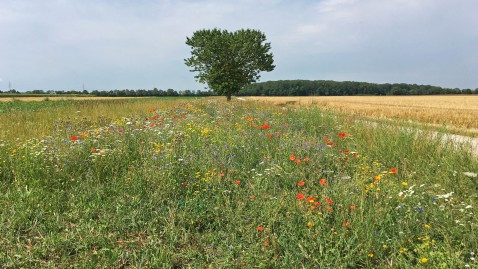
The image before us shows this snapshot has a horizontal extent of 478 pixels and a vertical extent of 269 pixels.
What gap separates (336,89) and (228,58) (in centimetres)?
8409

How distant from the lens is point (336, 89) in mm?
112375

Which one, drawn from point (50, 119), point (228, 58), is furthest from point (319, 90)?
point (50, 119)

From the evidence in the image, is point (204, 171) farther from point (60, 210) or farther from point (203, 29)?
point (203, 29)

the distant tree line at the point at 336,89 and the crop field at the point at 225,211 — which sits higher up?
the distant tree line at the point at 336,89

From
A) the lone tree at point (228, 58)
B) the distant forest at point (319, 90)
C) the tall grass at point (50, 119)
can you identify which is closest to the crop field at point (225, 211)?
the tall grass at point (50, 119)

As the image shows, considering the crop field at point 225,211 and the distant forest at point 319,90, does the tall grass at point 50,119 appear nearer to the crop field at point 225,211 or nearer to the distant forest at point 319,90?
the crop field at point 225,211

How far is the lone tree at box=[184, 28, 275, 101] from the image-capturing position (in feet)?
125

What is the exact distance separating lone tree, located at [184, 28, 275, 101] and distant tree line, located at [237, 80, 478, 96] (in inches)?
2396

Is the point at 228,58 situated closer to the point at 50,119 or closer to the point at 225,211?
the point at 50,119

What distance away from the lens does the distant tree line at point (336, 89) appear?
330 ft

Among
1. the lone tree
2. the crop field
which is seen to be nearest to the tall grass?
the crop field

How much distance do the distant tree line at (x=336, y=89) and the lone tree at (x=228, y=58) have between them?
2396 inches

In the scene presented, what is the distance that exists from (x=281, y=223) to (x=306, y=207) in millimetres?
371

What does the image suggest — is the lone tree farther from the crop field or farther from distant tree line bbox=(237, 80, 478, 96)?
distant tree line bbox=(237, 80, 478, 96)
